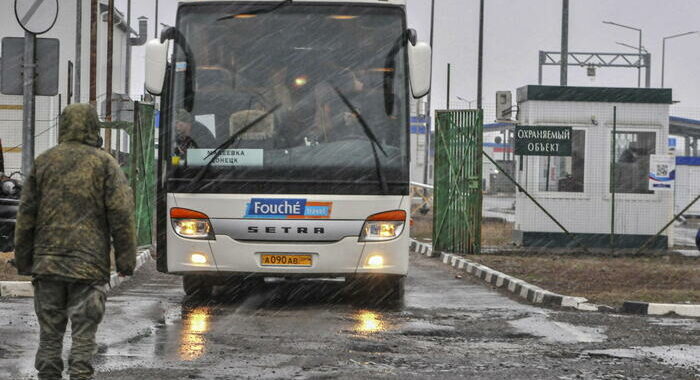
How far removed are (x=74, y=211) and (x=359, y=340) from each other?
3.69 m

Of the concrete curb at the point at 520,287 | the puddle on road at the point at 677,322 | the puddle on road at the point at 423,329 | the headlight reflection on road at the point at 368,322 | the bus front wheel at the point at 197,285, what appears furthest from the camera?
the concrete curb at the point at 520,287

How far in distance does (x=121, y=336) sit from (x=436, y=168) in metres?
13.1

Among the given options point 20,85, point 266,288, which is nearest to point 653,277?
point 266,288

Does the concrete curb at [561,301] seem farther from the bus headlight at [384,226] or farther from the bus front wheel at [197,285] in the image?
the bus front wheel at [197,285]

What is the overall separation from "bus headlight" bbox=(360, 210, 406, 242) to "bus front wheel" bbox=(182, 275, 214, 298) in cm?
204

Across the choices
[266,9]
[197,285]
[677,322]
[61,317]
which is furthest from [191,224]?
[61,317]

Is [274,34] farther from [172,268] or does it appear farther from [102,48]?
[102,48]

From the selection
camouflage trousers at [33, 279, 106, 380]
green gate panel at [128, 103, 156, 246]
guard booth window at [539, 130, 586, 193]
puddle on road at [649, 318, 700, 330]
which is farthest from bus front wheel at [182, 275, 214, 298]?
guard booth window at [539, 130, 586, 193]

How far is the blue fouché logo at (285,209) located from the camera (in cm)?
1192

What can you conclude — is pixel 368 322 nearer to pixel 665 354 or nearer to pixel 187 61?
pixel 665 354

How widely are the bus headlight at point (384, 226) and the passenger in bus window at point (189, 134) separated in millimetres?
1795

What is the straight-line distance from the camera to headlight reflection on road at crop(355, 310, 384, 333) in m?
10.4

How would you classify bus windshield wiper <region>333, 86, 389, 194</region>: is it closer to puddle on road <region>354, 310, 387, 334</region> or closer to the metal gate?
puddle on road <region>354, 310, 387, 334</region>

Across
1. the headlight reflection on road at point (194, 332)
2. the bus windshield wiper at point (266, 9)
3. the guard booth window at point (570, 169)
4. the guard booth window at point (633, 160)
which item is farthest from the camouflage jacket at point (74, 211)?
the guard booth window at point (633, 160)
